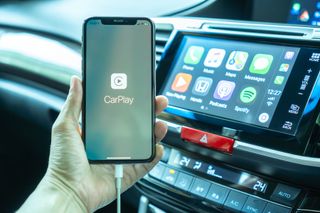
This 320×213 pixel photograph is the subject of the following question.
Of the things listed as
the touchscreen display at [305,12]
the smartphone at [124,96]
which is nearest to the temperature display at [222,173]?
the smartphone at [124,96]

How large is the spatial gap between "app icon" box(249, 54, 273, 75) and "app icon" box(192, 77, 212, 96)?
8 centimetres

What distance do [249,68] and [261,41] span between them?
0.16 ft

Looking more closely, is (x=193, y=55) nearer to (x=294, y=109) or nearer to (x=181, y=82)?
(x=181, y=82)

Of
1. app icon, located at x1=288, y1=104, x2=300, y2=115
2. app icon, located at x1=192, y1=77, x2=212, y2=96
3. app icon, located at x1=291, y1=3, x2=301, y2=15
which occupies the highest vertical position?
app icon, located at x1=291, y1=3, x2=301, y2=15

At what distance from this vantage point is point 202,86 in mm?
907

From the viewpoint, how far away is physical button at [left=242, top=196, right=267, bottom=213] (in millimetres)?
788

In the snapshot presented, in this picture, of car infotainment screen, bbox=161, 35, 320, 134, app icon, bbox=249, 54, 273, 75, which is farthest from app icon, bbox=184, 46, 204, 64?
app icon, bbox=249, 54, 273, 75

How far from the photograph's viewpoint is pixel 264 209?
78 centimetres

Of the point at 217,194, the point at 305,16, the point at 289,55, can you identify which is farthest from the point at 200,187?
the point at 305,16

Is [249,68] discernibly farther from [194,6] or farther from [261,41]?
[194,6]

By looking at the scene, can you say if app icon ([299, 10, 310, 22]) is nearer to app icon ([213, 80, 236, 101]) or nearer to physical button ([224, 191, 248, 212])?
app icon ([213, 80, 236, 101])

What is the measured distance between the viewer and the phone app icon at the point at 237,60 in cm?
88

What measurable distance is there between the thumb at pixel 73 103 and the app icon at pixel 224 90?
0.22 meters

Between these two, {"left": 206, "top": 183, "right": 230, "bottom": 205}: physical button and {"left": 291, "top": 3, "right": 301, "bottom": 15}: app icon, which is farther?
{"left": 291, "top": 3, "right": 301, "bottom": 15}: app icon
